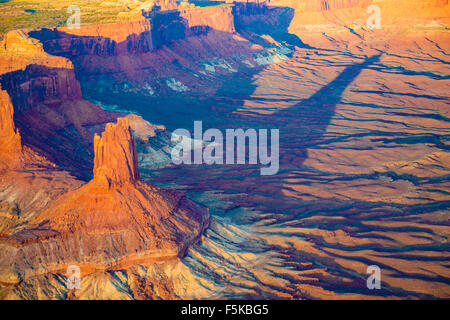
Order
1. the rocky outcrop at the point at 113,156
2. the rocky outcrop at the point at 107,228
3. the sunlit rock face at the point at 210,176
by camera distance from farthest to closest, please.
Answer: the rocky outcrop at the point at 113,156 < the sunlit rock face at the point at 210,176 < the rocky outcrop at the point at 107,228

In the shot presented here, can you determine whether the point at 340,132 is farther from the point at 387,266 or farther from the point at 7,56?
the point at 7,56

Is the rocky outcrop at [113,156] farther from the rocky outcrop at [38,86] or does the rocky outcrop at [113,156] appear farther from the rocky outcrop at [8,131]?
the rocky outcrop at [38,86]

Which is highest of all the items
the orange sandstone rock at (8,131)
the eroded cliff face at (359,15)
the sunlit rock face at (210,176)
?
the eroded cliff face at (359,15)

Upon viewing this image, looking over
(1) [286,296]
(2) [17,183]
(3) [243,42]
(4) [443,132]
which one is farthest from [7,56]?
(3) [243,42]

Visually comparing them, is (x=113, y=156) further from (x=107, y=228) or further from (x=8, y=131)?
(x=8, y=131)

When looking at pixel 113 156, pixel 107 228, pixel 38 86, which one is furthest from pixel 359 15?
pixel 107 228

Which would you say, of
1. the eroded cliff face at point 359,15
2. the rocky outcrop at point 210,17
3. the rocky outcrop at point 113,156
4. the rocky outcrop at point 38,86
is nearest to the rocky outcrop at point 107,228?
the rocky outcrop at point 113,156

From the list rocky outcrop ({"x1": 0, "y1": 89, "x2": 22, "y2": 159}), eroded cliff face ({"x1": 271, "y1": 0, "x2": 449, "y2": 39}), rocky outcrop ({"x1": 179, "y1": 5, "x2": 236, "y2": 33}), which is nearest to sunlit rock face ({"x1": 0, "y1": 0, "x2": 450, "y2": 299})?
rocky outcrop ({"x1": 0, "y1": 89, "x2": 22, "y2": 159})
